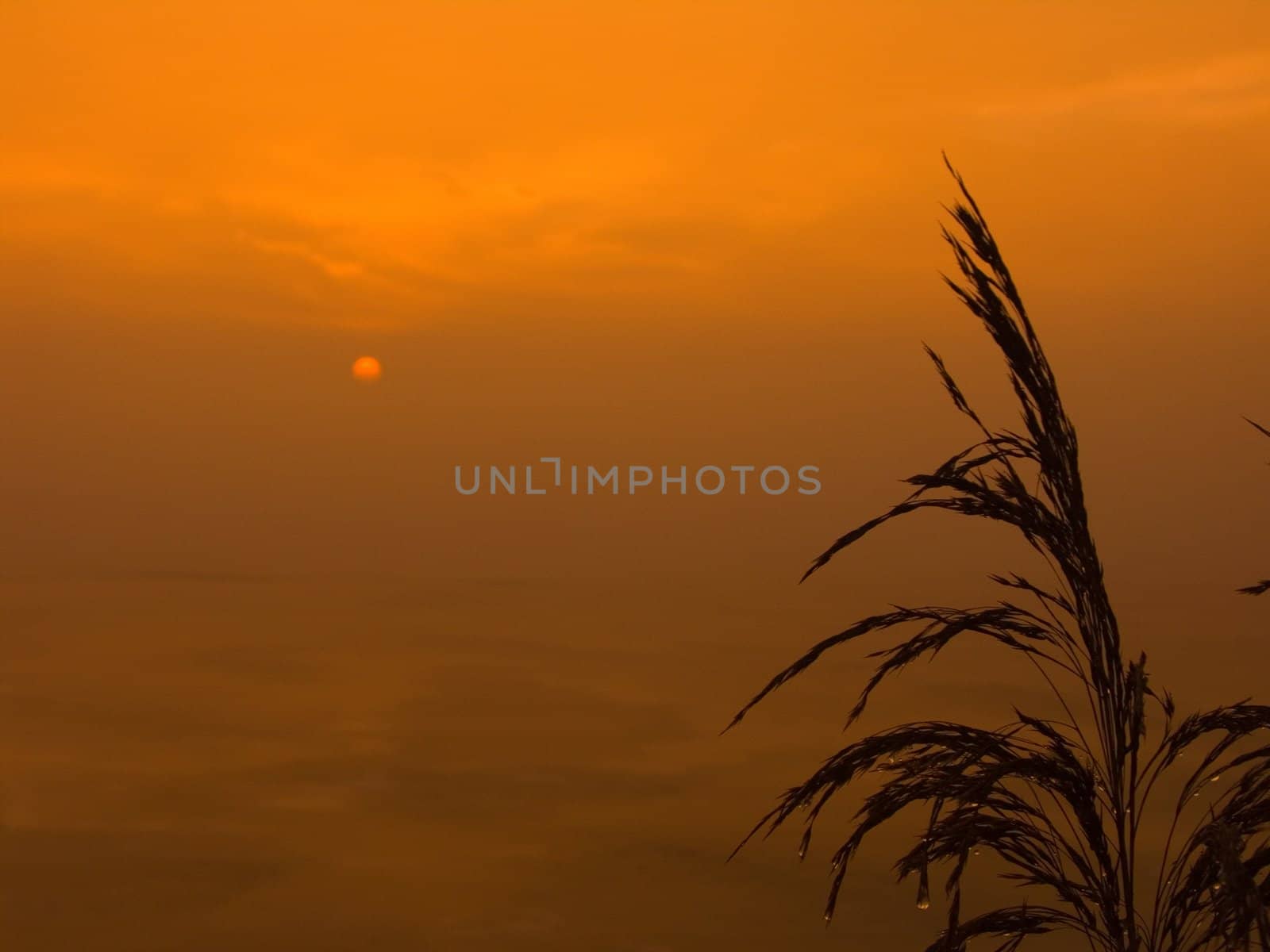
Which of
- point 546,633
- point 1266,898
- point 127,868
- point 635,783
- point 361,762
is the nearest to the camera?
point 1266,898

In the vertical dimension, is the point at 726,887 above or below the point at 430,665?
below

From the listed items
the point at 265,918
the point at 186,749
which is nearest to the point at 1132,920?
the point at 265,918

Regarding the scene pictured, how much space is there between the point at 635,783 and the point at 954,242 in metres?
31.1

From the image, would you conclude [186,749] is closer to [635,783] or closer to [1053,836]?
[635,783]

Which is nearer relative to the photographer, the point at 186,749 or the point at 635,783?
the point at 635,783

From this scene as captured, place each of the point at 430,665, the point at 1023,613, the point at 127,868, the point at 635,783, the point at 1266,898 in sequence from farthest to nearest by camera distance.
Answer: the point at 430,665, the point at 635,783, the point at 127,868, the point at 1023,613, the point at 1266,898

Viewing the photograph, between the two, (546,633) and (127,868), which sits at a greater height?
(546,633)

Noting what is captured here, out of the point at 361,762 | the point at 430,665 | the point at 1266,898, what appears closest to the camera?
the point at 1266,898

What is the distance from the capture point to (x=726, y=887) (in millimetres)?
23719

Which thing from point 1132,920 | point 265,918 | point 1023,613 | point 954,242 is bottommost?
point 265,918

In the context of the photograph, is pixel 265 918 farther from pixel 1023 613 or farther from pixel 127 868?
pixel 1023 613

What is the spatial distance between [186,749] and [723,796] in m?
15.5

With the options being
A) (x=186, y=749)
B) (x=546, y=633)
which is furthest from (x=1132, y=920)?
(x=546, y=633)

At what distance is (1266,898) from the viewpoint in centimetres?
261
